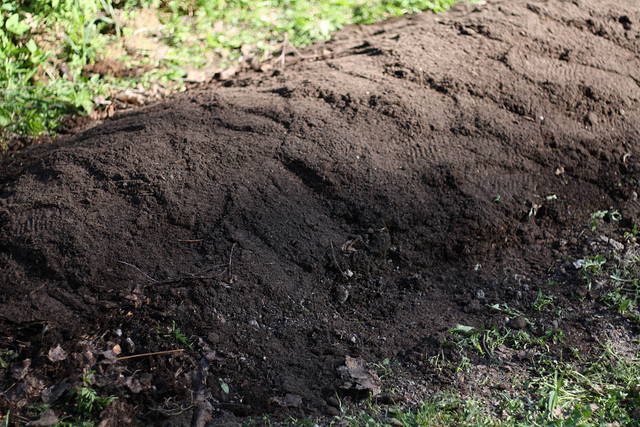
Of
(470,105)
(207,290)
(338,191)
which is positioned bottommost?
(207,290)

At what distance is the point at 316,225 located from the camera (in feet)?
8.30

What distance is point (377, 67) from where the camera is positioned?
328 centimetres

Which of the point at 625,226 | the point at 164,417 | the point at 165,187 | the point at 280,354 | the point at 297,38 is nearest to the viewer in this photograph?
the point at 164,417

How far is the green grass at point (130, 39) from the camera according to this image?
357 cm

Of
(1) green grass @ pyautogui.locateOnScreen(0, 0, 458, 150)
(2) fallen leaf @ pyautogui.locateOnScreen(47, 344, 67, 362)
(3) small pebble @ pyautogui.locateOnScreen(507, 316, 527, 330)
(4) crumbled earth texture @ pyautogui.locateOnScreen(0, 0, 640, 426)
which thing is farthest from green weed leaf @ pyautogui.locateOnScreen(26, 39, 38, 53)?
(3) small pebble @ pyautogui.locateOnScreen(507, 316, 527, 330)

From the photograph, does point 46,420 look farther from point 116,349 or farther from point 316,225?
point 316,225

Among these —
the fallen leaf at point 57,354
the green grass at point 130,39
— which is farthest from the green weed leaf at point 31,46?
the fallen leaf at point 57,354

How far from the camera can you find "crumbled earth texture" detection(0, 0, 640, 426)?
203 cm

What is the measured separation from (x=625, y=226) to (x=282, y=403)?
2.28 m

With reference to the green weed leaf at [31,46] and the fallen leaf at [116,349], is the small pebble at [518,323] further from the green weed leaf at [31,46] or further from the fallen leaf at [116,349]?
the green weed leaf at [31,46]

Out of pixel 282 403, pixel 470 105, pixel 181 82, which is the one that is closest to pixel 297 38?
pixel 181 82

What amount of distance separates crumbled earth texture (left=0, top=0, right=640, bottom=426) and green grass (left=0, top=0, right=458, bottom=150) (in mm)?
682

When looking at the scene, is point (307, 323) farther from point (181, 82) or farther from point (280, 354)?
point (181, 82)

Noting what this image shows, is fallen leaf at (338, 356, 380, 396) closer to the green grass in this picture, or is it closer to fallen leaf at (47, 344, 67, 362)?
fallen leaf at (47, 344, 67, 362)
